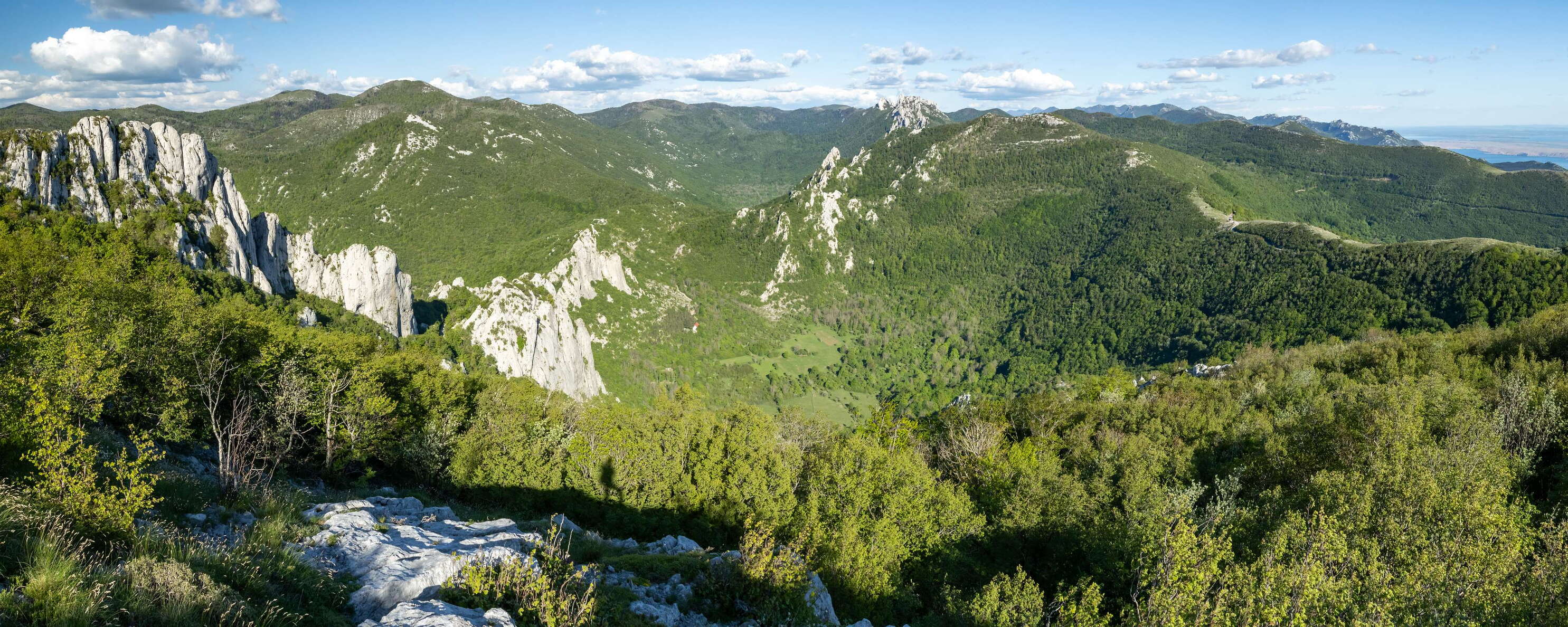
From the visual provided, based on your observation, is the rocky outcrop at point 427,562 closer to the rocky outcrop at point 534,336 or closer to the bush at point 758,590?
the bush at point 758,590

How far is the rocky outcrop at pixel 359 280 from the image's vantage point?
4461 inches

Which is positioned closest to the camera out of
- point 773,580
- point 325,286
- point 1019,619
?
point 773,580

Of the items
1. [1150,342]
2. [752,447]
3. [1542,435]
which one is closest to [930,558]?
[752,447]

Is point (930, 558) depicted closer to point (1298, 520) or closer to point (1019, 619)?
point (1019, 619)

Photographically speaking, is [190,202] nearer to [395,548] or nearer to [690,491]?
[690,491]

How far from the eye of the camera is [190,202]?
339 feet

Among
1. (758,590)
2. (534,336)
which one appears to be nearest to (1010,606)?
(758,590)

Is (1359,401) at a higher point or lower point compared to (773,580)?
lower

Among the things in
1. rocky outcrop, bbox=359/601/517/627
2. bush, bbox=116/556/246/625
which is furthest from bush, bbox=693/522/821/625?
bush, bbox=116/556/246/625

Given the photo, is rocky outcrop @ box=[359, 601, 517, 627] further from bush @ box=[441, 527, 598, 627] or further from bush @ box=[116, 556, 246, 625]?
bush @ box=[116, 556, 246, 625]

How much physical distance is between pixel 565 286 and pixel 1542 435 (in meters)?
178

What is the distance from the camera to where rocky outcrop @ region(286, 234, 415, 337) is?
113312mm

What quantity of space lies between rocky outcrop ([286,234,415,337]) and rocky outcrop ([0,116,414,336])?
0.56 ft

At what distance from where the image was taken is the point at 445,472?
35438 millimetres
